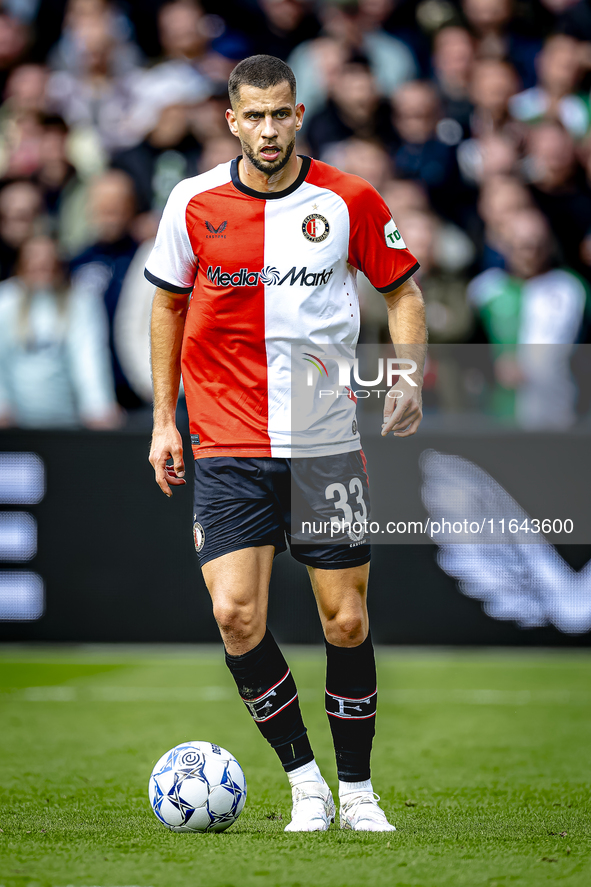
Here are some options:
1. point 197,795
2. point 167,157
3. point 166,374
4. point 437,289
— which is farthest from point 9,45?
point 197,795

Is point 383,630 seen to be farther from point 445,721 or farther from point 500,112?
point 500,112

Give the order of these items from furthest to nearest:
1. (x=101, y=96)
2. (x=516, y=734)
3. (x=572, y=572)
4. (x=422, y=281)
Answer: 1. (x=101, y=96)
2. (x=422, y=281)
3. (x=572, y=572)
4. (x=516, y=734)

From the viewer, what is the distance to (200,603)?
25.4 ft

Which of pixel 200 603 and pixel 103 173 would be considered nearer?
pixel 200 603

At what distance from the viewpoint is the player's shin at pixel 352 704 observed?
3.83 m

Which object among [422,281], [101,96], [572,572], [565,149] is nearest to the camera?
[572,572]

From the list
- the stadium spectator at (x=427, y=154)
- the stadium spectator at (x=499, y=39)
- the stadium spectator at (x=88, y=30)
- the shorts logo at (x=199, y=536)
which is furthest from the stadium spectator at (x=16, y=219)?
the shorts logo at (x=199, y=536)

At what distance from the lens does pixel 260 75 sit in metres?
3.65

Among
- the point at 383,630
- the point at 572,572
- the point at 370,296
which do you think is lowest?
the point at 383,630

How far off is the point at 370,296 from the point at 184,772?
470 centimetres

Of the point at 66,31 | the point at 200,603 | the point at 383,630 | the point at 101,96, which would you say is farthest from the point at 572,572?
the point at 66,31

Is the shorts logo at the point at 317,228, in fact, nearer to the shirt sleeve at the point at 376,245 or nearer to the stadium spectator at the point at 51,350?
the shirt sleeve at the point at 376,245

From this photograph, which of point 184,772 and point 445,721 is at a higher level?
point 184,772

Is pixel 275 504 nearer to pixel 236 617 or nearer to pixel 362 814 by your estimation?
pixel 236 617
